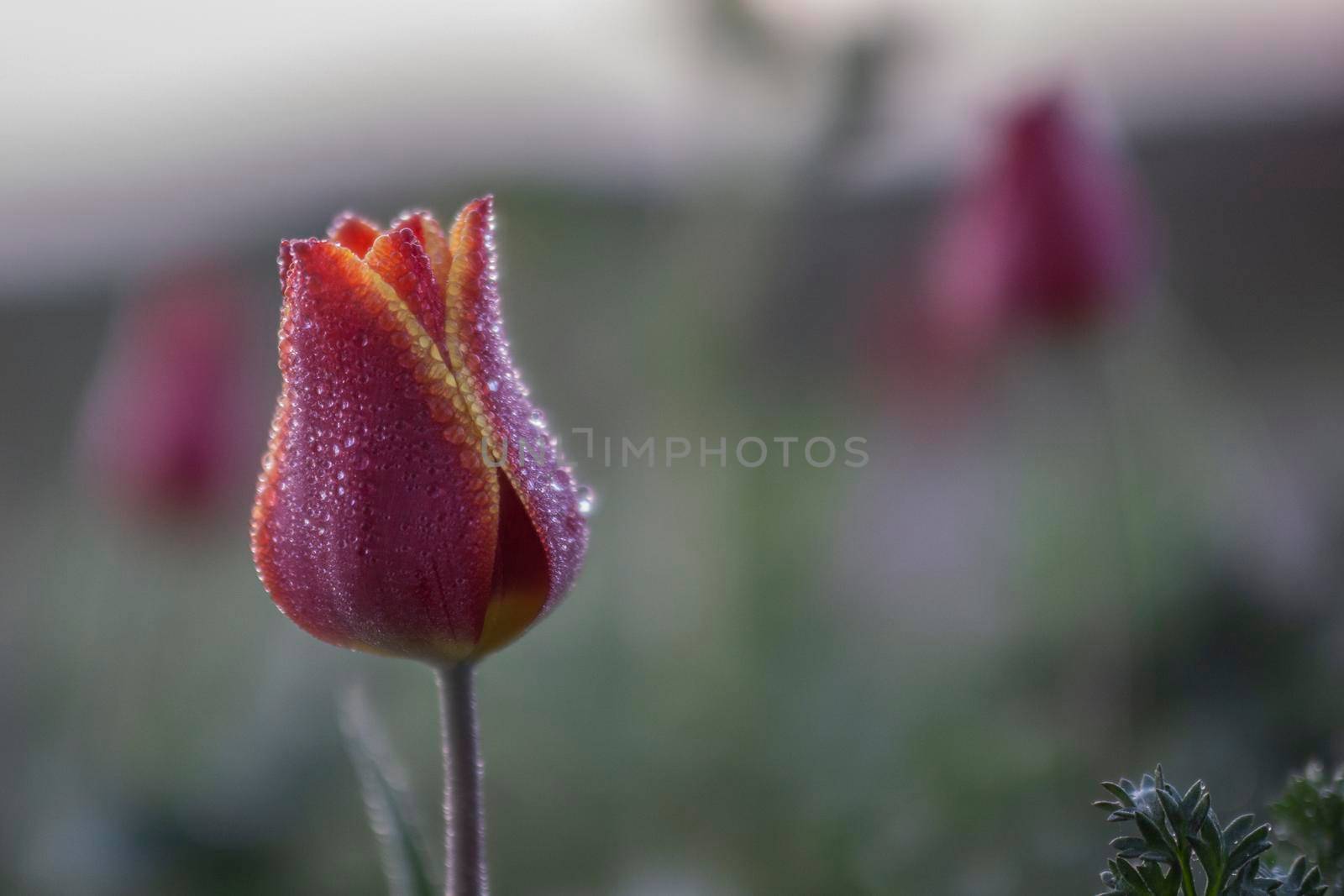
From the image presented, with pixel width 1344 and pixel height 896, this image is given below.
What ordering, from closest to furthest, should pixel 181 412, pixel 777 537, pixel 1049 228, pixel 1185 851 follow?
pixel 1185 851 < pixel 1049 228 < pixel 181 412 < pixel 777 537

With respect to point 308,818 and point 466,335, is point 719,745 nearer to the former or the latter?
point 308,818

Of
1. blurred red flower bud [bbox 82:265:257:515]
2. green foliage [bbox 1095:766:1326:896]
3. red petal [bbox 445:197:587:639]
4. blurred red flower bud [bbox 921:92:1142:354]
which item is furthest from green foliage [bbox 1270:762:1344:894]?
blurred red flower bud [bbox 82:265:257:515]

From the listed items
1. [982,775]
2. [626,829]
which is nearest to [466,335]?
[982,775]

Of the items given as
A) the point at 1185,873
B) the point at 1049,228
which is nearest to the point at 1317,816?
the point at 1185,873

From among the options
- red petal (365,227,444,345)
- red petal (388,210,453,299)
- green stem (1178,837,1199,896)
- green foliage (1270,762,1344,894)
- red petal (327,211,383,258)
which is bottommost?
green stem (1178,837,1199,896)

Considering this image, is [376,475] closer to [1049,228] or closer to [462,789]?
[462,789]

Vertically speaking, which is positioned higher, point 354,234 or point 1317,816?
point 354,234

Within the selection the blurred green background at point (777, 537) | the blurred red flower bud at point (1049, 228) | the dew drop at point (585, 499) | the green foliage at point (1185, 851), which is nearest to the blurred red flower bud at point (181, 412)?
the blurred green background at point (777, 537)

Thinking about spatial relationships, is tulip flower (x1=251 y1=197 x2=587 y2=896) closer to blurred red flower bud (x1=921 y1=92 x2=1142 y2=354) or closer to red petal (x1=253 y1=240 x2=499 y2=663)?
red petal (x1=253 y1=240 x2=499 y2=663)
